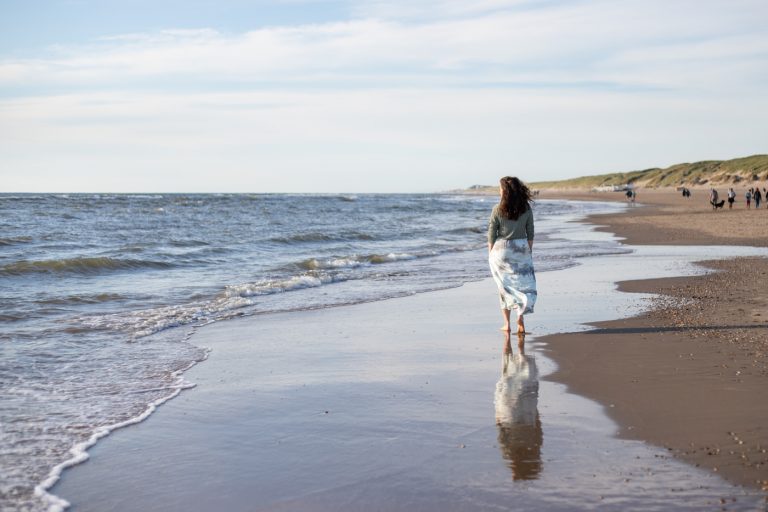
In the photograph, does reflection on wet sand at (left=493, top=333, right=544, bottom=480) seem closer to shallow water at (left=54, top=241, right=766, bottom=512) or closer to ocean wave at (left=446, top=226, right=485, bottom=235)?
shallow water at (left=54, top=241, right=766, bottom=512)

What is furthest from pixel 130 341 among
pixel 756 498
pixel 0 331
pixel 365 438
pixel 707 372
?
pixel 756 498

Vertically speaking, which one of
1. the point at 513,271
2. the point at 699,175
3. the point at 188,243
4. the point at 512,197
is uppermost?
the point at 699,175

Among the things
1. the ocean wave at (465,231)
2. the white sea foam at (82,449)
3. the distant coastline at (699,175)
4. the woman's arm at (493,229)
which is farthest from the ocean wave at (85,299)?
the distant coastline at (699,175)

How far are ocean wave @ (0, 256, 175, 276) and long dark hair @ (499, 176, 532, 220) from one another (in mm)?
10887

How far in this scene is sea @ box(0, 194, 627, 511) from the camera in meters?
5.46

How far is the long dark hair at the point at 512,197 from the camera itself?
8.65 metres

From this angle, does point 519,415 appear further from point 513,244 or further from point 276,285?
point 276,285

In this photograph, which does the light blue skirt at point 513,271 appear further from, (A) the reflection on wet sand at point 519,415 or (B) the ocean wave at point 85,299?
(B) the ocean wave at point 85,299

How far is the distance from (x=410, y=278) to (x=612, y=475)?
1107 cm

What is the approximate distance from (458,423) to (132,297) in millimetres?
8982

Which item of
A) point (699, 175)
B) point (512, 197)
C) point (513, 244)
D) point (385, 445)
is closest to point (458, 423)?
point (385, 445)

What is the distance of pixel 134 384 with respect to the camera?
21.9ft

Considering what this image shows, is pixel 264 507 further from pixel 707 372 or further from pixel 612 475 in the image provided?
pixel 707 372

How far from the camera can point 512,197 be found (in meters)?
8.66
